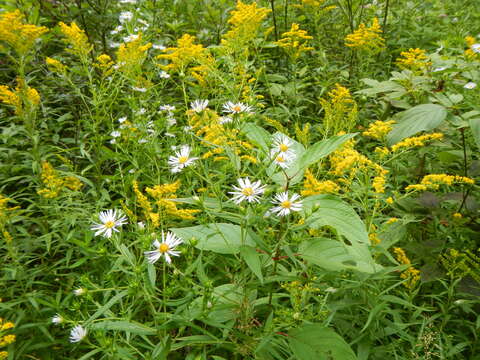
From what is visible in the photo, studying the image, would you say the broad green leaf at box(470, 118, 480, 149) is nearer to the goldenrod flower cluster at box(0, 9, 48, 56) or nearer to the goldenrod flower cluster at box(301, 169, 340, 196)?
the goldenrod flower cluster at box(301, 169, 340, 196)

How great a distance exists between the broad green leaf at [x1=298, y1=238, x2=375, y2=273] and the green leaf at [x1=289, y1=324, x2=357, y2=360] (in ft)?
0.73

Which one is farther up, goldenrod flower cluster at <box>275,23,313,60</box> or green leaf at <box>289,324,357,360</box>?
goldenrod flower cluster at <box>275,23,313,60</box>

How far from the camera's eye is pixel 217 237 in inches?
50.1

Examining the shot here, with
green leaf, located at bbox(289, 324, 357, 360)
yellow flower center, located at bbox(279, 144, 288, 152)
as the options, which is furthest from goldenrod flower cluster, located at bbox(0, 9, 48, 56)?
green leaf, located at bbox(289, 324, 357, 360)

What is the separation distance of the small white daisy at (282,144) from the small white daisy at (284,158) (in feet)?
0.05

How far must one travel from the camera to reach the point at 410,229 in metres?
1.99

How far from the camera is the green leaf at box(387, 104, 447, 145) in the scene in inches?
64.5

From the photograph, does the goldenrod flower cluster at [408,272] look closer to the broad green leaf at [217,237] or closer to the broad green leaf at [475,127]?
the broad green leaf at [475,127]

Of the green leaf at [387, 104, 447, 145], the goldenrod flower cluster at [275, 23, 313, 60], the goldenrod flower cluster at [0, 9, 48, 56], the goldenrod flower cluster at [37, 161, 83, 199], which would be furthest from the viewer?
the goldenrod flower cluster at [275, 23, 313, 60]

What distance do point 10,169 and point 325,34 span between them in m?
3.40

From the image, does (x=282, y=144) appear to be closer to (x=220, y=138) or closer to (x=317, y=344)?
(x=220, y=138)

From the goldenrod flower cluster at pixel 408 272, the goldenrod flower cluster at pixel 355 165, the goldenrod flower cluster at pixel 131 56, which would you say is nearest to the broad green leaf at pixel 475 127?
the goldenrod flower cluster at pixel 355 165

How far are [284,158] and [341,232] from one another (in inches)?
12.7

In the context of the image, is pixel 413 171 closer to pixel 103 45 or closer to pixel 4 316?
pixel 4 316
